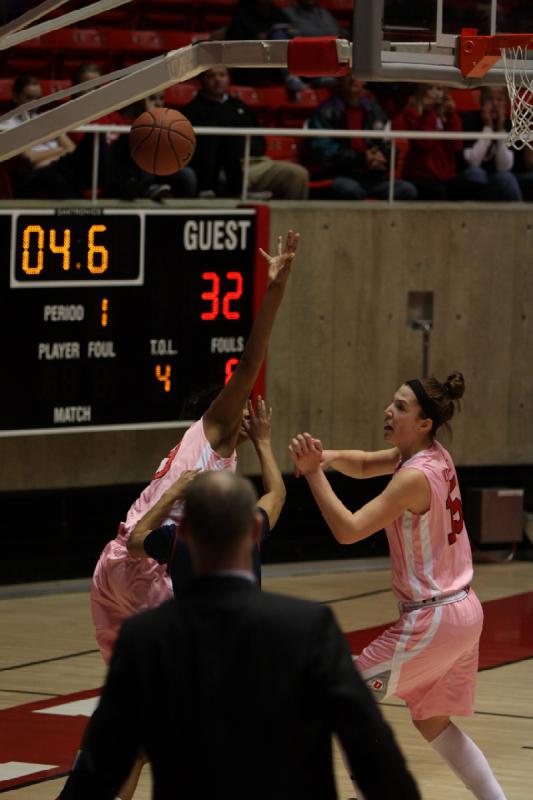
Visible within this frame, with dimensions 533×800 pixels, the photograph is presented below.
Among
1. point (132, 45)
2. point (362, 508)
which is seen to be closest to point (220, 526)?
point (362, 508)

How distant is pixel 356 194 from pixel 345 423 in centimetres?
174

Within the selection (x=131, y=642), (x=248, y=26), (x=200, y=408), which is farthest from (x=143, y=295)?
(x=131, y=642)

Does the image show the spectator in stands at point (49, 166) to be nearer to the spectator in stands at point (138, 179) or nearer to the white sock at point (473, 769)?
the spectator in stands at point (138, 179)

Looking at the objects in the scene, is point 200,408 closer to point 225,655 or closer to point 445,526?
point 445,526

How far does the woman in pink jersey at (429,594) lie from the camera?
5789 mm

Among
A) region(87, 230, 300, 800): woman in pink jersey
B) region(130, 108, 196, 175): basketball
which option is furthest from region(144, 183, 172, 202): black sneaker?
region(87, 230, 300, 800): woman in pink jersey

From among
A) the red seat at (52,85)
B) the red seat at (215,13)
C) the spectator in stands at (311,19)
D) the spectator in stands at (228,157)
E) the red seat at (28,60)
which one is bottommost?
the spectator in stands at (228,157)

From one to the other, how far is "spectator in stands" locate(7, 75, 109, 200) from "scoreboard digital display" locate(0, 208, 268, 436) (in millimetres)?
636

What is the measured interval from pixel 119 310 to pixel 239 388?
17.2 ft

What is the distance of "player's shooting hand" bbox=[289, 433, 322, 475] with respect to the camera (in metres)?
5.39

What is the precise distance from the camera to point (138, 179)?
11.4m

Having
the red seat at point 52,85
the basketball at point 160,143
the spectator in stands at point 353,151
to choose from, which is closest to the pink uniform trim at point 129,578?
the basketball at point 160,143

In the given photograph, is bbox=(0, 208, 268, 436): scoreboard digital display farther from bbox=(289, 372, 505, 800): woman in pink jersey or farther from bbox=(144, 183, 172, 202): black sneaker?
bbox=(289, 372, 505, 800): woman in pink jersey

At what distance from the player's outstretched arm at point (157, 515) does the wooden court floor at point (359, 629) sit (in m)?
1.46
